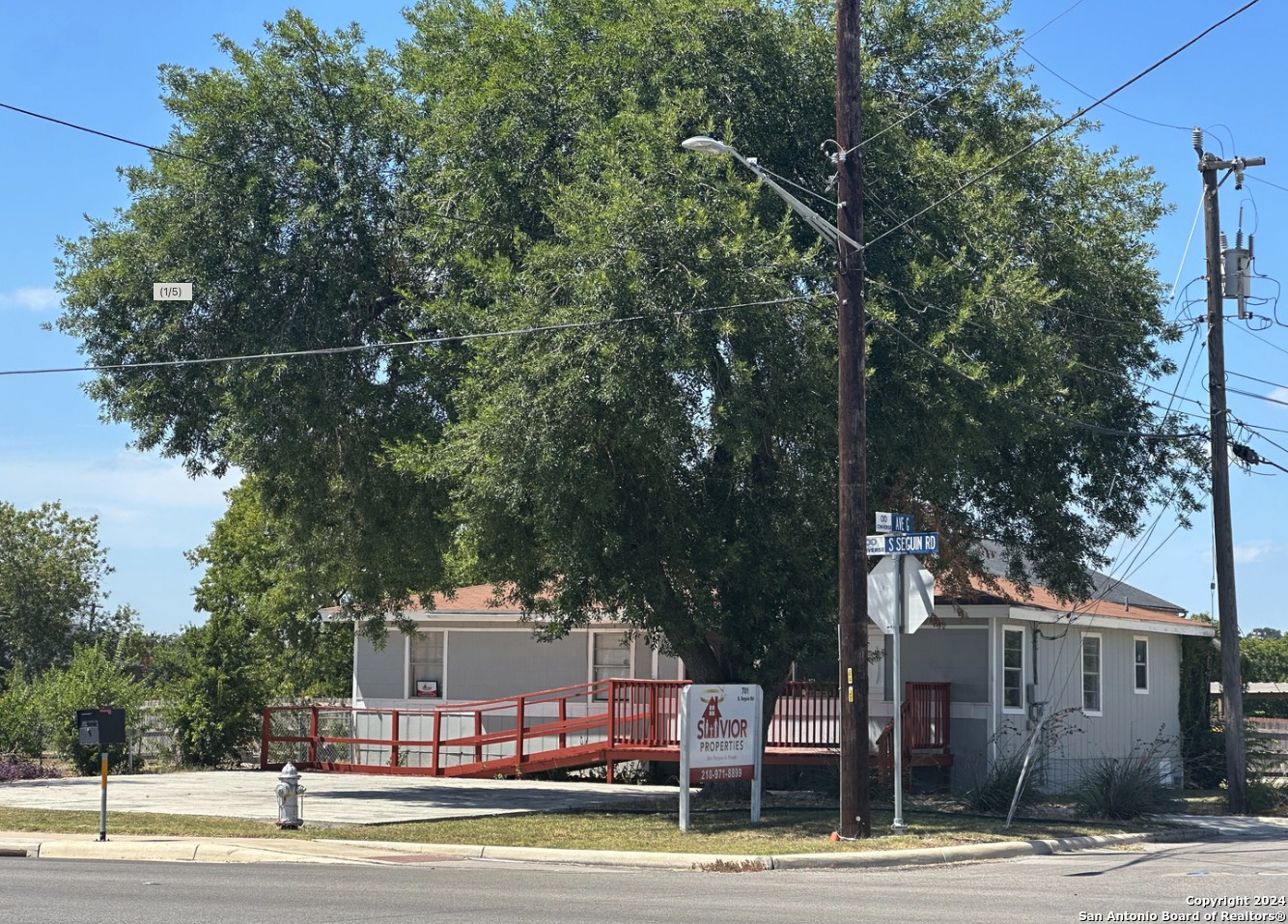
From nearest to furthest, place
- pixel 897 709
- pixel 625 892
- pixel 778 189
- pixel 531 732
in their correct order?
1. pixel 625 892
2. pixel 778 189
3. pixel 897 709
4. pixel 531 732

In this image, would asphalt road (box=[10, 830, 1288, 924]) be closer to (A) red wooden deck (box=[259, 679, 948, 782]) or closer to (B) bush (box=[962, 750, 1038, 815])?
(B) bush (box=[962, 750, 1038, 815])

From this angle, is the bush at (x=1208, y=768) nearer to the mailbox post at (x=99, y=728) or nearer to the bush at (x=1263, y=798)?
the bush at (x=1263, y=798)

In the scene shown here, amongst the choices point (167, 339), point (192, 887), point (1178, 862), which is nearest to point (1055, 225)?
point (1178, 862)

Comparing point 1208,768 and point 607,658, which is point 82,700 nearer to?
point 607,658

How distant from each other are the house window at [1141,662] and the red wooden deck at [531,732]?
641 centimetres

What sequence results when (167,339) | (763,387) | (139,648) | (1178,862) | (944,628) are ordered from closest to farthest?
(1178,862) < (763,387) < (167,339) < (944,628) < (139,648)

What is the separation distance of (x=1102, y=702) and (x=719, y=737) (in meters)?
12.1

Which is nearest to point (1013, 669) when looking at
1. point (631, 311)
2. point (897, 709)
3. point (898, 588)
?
point (898, 588)

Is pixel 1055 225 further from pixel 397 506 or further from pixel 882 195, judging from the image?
pixel 397 506

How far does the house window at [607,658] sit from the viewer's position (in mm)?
29484

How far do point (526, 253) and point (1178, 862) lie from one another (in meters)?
11.6

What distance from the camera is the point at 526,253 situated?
20.3 metres

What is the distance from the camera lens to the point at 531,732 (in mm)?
26438

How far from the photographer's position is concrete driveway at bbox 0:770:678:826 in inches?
829
